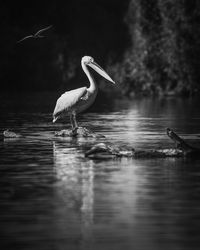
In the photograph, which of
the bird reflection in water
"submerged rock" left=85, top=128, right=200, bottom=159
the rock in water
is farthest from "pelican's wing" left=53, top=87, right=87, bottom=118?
"submerged rock" left=85, top=128, right=200, bottom=159

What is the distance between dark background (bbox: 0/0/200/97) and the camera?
49.0m

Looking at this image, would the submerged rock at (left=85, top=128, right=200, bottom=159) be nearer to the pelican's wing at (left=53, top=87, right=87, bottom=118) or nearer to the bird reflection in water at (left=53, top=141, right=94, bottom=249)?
the bird reflection in water at (left=53, top=141, right=94, bottom=249)

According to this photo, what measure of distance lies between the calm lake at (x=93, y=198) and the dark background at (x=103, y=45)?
28202mm

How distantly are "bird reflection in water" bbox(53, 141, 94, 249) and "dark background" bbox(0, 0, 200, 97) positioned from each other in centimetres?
3084

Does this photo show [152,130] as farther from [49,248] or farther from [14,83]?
[14,83]

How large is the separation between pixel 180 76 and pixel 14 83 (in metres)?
18.0

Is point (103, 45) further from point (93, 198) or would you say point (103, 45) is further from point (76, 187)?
point (93, 198)

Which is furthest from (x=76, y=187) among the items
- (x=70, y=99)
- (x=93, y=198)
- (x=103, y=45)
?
(x=103, y=45)

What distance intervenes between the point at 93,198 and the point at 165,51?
38548 millimetres

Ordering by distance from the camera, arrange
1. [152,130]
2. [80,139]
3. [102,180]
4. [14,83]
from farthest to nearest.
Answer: [14,83], [152,130], [80,139], [102,180]

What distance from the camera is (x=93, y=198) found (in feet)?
38.6

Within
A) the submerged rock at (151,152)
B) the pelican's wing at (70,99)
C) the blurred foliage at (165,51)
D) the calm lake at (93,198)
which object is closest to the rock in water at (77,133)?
the calm lake at (93,198)

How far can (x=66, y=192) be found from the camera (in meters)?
12.4

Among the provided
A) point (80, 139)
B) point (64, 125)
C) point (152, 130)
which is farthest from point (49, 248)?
point (64, 125)
